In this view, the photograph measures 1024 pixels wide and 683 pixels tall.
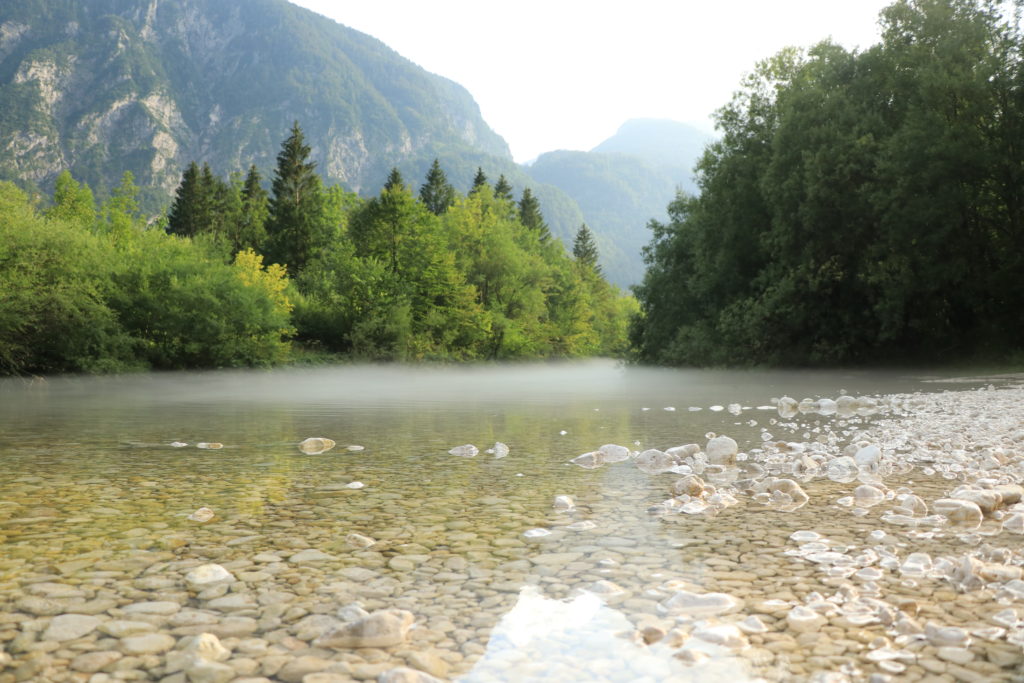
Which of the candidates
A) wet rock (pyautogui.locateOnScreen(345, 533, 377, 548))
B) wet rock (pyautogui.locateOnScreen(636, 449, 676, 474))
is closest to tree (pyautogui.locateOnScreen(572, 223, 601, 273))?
wet rock (pyautogui.locateOnScreen(636, 449, 676, 474))

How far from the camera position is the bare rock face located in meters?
2.68

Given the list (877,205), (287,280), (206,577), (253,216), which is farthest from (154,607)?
(253,216)

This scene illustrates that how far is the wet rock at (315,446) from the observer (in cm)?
851

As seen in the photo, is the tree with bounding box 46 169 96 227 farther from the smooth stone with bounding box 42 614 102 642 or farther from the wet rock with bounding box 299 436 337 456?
the smooth stone with bounding box 42 614 102 642

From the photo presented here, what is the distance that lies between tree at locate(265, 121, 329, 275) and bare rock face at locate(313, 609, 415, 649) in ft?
223

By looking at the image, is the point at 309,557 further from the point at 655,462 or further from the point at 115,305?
the point at 115,305

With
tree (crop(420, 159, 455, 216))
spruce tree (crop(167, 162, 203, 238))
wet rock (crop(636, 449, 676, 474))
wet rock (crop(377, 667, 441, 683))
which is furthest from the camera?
tree (crop(420, 159, 455, 216))

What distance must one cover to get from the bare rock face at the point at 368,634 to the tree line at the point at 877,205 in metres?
28.7

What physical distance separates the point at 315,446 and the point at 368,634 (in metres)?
6.39

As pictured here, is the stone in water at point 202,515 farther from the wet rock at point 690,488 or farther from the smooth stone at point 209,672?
the wet rock at point 690,488

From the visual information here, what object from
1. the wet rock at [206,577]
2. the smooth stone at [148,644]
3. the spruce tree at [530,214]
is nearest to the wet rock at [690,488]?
the wet rock at [206,577]

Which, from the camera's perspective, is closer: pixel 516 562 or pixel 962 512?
pixel 516 562

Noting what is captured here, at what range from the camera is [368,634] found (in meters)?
2.70

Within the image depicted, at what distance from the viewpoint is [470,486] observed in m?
6.17
